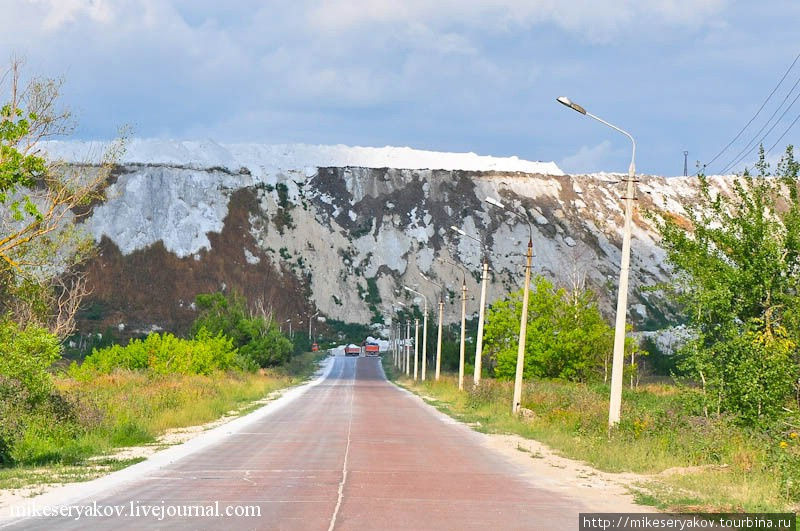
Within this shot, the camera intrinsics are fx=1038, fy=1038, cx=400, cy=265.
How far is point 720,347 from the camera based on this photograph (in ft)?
70.4

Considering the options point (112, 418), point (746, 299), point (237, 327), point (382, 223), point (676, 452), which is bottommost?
point (112, 418)

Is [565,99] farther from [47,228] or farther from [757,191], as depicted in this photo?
[47,228]

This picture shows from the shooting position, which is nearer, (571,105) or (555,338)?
(571,105)

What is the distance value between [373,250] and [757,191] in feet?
388

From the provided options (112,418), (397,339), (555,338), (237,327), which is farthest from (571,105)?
(397,339)

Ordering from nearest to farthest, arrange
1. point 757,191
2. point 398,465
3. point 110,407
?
point 398,465 < point 757,191 < point 110,407

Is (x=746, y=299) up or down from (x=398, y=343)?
up

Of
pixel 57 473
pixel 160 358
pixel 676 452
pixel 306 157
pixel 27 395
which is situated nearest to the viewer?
pixel 57 473

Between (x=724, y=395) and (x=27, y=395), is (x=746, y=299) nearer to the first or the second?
(x=724, y=395)

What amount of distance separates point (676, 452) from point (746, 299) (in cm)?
571

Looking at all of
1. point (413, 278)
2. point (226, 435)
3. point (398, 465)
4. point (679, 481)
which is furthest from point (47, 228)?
point (413, 278)

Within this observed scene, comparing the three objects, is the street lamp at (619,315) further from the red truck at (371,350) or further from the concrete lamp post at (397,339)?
the red truck at (371,350)

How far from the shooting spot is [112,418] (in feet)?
81.5

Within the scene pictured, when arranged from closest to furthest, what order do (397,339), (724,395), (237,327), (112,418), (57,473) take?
(57,473) < (724,395) < (112,418) < (237,327) < (397,339)
